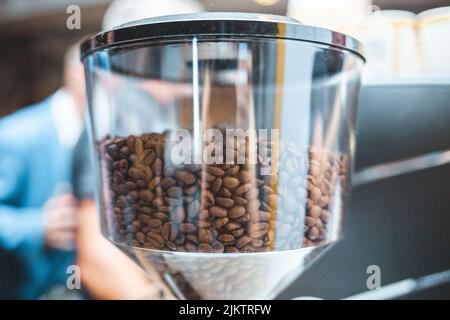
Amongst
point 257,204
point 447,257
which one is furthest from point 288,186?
point 447,257

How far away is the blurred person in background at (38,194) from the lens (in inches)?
25.8

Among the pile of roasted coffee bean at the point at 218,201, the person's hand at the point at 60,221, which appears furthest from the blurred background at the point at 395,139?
the person's hand at the point at 60,221

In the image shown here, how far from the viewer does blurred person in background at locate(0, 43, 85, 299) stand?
0.65 m

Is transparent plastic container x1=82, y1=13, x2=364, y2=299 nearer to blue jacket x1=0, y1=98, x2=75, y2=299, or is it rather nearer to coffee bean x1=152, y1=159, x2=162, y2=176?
coffee bean x1=152, y1=159, x2=162, y2=176

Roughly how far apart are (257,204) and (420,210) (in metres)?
0.23

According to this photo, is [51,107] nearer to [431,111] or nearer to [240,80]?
[240,80]

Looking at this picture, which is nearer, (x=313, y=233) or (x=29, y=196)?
(x=313, y=233)

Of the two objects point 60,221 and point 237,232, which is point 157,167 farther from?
point 60,221

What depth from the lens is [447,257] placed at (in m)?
0.54

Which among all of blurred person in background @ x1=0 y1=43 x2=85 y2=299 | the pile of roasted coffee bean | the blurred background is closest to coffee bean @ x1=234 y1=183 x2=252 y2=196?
the pile of roasted coffee bean

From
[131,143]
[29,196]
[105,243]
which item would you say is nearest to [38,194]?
[29,196]

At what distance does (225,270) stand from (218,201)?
67 millimetres

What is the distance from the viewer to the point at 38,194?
709 mm

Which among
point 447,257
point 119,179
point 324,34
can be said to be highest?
point 324,34
